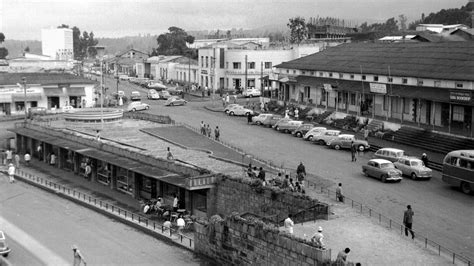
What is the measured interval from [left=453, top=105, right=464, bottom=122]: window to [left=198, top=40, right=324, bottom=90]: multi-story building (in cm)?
4429

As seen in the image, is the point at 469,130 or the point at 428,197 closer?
the point at 428,197

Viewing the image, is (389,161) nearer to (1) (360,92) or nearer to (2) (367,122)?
(2) (367,122)

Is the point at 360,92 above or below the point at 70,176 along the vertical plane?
above

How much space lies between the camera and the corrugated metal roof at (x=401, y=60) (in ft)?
161

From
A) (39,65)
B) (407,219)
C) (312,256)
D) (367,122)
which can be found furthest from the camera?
(39,65)

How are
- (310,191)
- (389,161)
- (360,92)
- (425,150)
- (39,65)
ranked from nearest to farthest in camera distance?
1. (310,191)
2. (389,161)
3. (425,150)
4. (360,92)
5. (39,65)

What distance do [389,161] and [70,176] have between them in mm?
21611

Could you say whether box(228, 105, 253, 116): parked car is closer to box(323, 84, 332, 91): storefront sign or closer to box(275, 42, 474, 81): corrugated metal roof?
box(275, 42, 474, 81): corrugated metal roof

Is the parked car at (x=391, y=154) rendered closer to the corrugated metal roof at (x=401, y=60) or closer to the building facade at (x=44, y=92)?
the corrugated metal roof at (x=401, y=60)

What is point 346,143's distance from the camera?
4538cm

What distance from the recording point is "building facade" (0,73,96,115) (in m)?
71.1

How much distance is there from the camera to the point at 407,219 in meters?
25.8

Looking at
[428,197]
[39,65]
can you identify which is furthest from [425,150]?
[39,65]

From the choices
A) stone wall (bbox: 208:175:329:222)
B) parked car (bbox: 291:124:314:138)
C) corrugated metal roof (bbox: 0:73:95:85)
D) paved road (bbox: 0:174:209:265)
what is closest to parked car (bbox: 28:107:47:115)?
corrugated metal roof (bbox: 0:73:95:85)
